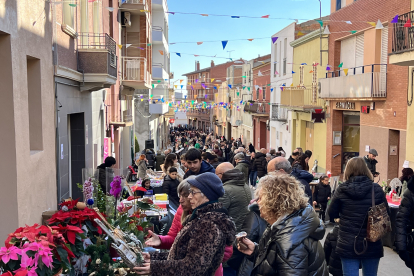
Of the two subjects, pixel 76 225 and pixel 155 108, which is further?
pixel 155 108

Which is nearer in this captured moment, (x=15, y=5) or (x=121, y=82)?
(x=15, y=5)

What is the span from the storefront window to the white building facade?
24.6ft

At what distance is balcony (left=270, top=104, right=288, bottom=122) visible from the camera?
3147cm

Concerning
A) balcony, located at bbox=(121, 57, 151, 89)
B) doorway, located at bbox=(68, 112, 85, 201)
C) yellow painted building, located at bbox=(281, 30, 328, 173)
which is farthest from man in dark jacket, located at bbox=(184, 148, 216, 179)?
yellow painted building, located at bbox=(281, 30, 328, 173)

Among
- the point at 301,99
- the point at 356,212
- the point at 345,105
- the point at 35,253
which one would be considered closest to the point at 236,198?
the point at 356,212

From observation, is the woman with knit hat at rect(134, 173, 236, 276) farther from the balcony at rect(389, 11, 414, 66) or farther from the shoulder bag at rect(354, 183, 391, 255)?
the balcony at rect(389, 11, 414, 66)

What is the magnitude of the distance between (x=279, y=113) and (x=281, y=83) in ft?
6.79

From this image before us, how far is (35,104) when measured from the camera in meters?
7.60

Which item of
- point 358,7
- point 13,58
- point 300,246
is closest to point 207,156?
point 13,58

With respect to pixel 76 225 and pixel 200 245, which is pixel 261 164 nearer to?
pixel 76 225

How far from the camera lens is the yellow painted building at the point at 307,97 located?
24.1m

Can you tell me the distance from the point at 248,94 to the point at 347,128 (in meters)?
26.5

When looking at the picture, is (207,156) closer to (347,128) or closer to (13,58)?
(13,58)

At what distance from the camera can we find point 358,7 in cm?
1961
